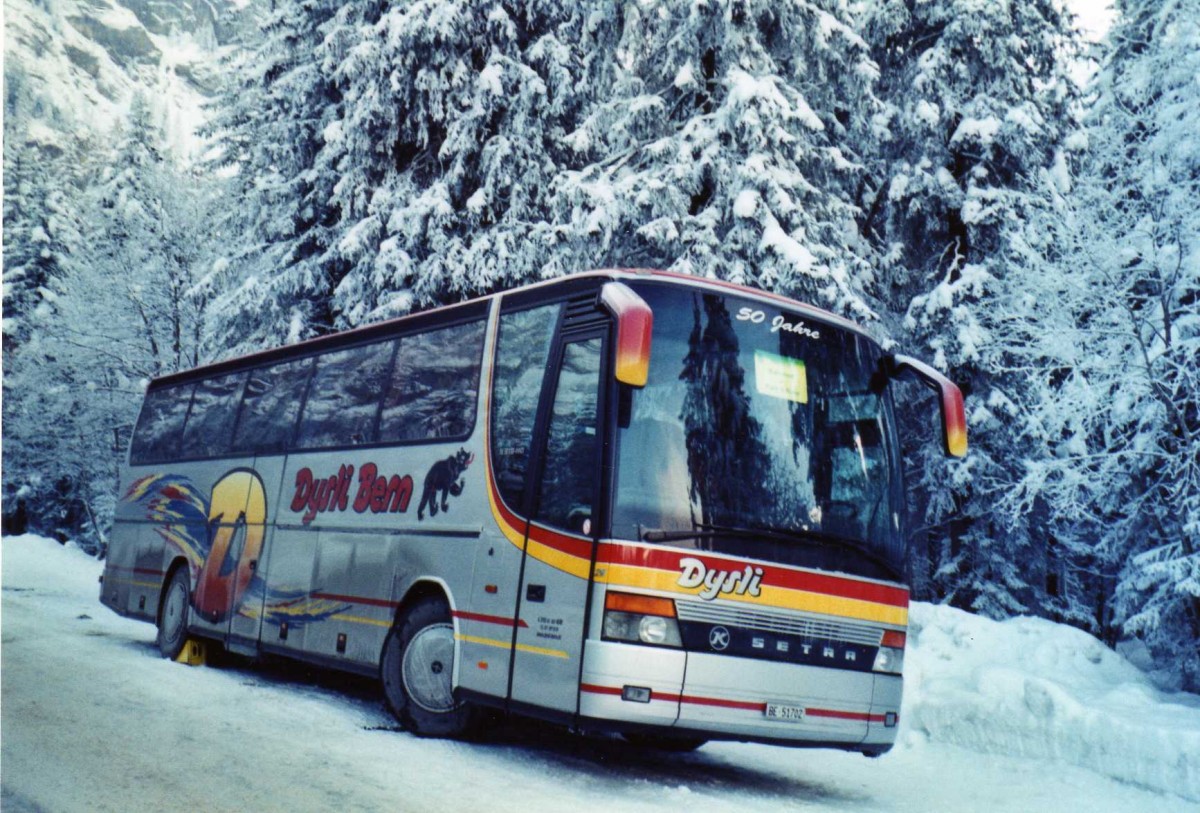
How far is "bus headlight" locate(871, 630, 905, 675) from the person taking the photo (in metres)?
7.55

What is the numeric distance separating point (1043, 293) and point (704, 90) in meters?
6.06

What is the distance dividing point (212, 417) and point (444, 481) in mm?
5729

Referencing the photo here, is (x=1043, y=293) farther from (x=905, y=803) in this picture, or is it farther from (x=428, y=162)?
(x=428, y=162)

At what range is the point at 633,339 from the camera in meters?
6.21

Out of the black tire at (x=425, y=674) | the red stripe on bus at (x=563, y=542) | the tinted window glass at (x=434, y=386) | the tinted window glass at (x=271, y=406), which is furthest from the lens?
the tinted window glass at (x=271, y=406)

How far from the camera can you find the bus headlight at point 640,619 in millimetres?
6629

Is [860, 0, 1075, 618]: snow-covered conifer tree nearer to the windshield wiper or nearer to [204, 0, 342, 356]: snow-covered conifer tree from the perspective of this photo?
[204, 0, 342, 356]: snow-covered conifer tree

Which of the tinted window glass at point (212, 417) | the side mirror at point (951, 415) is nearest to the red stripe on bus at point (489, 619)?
the side mirror at point (951, 415)

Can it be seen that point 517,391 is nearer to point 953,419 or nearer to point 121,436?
point 953,419

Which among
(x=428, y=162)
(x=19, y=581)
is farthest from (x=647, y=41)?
(x=19, y=581)

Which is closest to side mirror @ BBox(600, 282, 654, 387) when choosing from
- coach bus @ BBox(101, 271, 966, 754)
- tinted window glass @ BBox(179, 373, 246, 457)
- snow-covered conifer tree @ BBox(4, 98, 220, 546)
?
coach bus @ BBox(101, 271, 966, 754)

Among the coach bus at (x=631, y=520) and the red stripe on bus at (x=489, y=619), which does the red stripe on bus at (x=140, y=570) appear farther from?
the red stripe on bus at (x=489, y=619)

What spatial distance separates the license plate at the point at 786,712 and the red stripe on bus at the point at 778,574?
2.41 ft

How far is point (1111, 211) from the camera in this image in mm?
13516
